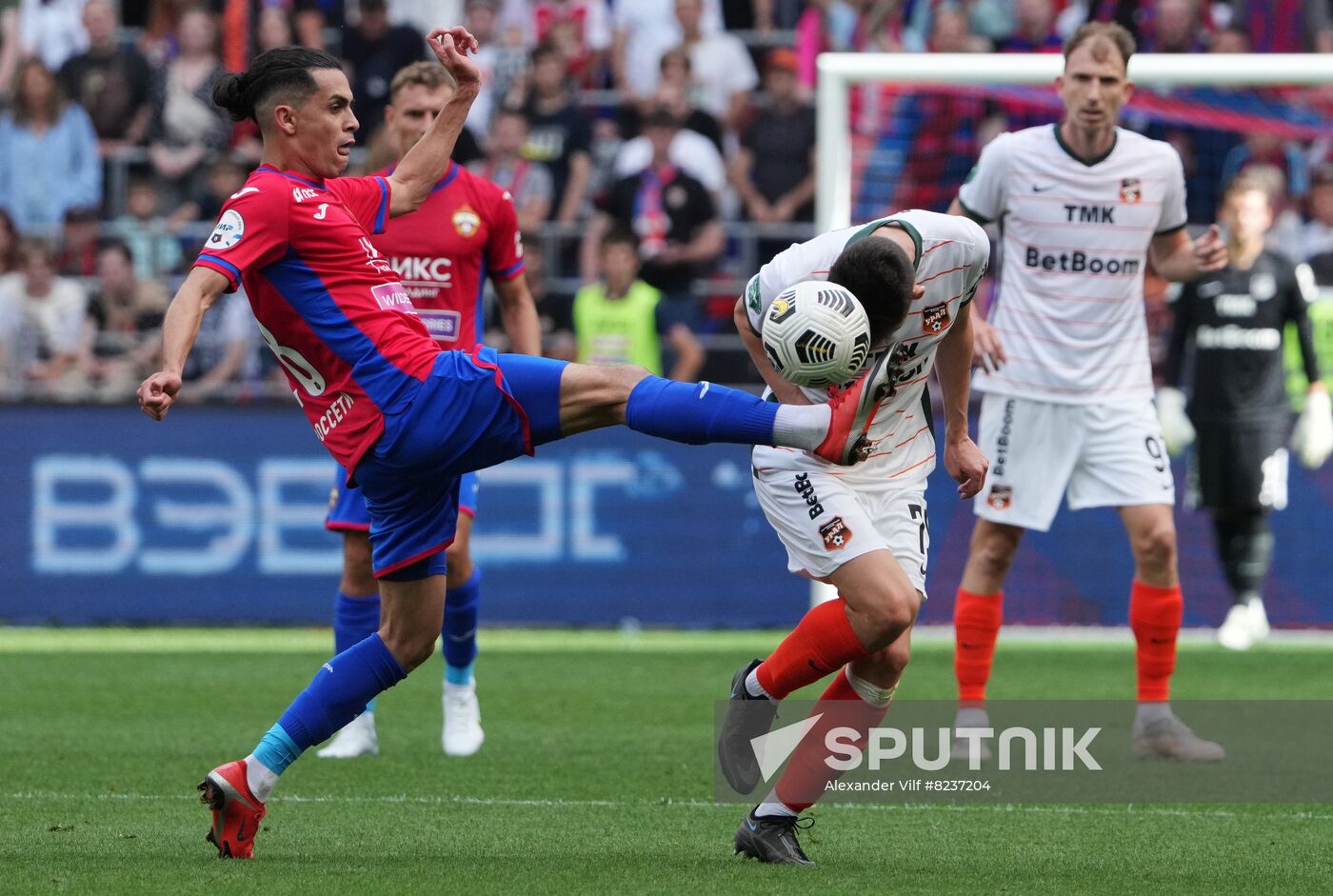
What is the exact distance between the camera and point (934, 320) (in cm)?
543

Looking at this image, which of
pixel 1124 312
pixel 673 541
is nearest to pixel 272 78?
pixel 1124 312

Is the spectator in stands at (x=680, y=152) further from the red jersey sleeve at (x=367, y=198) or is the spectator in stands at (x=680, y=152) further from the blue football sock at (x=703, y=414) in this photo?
the blue football sock at (x=703, y=414)

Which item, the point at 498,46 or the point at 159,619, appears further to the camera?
the point at 498,46

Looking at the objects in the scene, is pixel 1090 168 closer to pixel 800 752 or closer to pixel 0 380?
pixel 800 752

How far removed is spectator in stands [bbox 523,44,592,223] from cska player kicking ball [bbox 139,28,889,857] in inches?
359

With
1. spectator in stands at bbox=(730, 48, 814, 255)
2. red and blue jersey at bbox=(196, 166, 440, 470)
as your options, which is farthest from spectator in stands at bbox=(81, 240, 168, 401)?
red and blue jersey at bbox=(196, 166, 440, 470)

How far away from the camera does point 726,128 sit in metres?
15.3

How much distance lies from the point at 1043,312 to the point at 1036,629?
15.6ft

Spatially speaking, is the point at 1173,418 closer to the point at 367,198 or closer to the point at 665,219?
the point at 665,219

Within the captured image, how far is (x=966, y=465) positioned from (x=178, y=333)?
6.95 feet

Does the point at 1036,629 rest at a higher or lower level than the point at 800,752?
lower

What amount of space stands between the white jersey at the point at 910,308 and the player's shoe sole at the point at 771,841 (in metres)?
0.96

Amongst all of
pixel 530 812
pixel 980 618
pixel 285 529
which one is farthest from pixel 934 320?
pixel 285 529

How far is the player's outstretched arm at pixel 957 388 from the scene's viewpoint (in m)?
5.49
